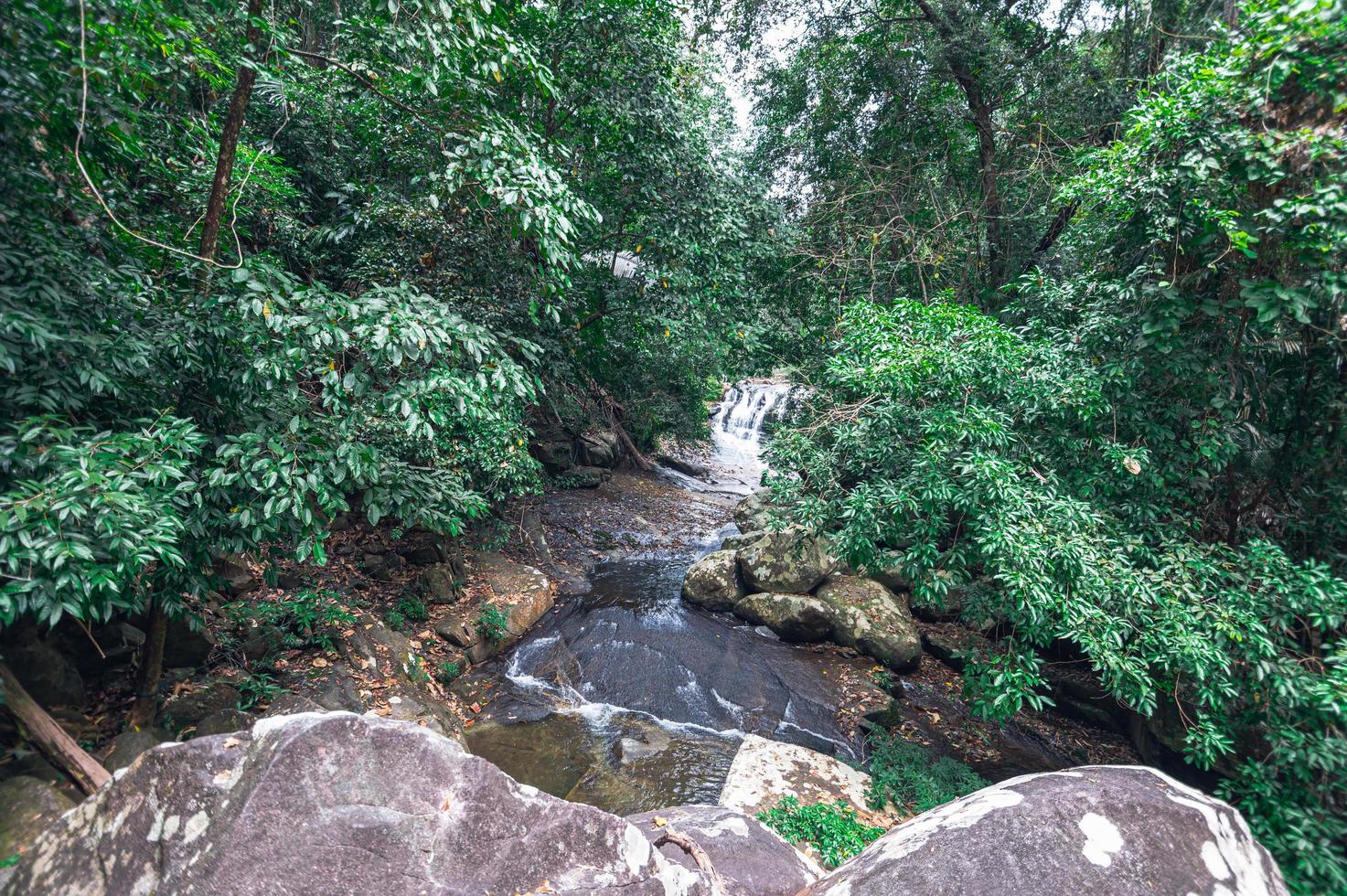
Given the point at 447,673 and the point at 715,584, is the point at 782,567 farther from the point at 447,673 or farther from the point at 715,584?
the point at 447,673

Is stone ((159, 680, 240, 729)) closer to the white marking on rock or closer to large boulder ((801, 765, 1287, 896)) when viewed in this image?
large boulder ((801, 765, 1287, 896))

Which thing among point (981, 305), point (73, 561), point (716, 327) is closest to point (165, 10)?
point (73, 561)

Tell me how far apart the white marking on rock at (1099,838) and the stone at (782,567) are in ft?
21.0

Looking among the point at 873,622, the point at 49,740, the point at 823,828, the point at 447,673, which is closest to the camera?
the point at 49,740

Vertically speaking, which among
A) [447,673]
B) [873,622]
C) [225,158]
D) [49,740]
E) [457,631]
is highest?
[225,158]

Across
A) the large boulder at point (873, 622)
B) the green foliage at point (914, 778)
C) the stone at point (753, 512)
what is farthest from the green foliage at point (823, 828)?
the stone at point (753, 512)

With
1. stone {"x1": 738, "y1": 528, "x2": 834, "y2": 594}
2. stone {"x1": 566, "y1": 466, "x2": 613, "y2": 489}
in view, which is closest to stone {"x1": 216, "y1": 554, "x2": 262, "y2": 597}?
stone {"x1": 738, "y1": 528, "x2": 834, "y2": 594}

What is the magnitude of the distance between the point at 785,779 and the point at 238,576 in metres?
6.15

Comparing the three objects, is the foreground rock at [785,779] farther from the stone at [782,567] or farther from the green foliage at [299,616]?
the green foliage at [299,616]

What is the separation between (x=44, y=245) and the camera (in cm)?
282

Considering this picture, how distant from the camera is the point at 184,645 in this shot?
482 cm

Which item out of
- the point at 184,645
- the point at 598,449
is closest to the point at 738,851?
the point at 184,645

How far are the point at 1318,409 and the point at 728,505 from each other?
12.7m

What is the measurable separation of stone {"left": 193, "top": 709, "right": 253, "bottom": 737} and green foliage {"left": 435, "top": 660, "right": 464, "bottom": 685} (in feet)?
7.46
